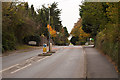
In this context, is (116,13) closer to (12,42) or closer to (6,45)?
(6,45)

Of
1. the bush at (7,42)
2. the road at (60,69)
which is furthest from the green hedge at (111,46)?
the bush at (7,42)

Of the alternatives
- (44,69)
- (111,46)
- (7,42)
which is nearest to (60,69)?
(44,69)

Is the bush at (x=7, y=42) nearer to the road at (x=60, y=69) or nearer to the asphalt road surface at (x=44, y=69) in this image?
the asphalt road surface at (x=44, y=69)

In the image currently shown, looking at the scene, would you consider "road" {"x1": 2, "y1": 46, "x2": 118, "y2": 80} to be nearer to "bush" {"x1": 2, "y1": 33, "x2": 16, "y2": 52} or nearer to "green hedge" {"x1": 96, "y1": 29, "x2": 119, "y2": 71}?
"green hedge" {"x1": 96, "y1": 29, "x2": 119, "y2": 71}

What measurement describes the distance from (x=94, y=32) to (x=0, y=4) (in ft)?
76.1

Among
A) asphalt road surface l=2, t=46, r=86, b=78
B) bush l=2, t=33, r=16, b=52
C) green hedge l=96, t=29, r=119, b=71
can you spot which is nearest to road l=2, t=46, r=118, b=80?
asphalt road surface l=2, t=46, r=86, b=78

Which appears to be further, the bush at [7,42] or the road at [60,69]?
the bush at [7,42]

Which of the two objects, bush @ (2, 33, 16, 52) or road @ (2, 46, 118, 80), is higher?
bush @ (2, 33, 16, 52)

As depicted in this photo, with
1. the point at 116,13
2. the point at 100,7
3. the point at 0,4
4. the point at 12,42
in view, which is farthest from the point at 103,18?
the point at 12,42

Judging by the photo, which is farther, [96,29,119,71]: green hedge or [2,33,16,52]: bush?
[2,33,16,52]: bush

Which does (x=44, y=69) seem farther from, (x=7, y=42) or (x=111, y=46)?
(x=7, y=42)

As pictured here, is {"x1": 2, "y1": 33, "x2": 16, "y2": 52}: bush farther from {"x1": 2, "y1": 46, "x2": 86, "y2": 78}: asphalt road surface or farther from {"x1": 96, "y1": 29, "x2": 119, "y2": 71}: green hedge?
{"x1": 96, "y1": 29, "x2": 119, "y2": 71}: green hedge

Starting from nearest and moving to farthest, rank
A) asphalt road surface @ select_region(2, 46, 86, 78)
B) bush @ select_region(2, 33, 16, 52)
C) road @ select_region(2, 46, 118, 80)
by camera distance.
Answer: road @ select_region(2, 46, 118, 80), asphalt road surface @ select_region(2, 46, 86, 78), bush @ select_region(2, 33, 16, 52)

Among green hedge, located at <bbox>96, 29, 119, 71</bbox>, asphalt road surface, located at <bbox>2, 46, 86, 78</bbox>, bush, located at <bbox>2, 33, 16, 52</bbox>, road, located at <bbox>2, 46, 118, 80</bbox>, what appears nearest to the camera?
road, located at <bbox>2, 46, 118, 80</bbox>
